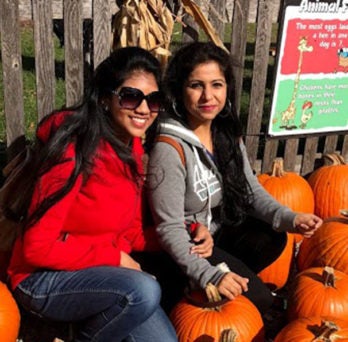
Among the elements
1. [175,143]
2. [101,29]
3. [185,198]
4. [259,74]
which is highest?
[101,29]

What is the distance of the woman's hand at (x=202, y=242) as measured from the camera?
2.84 meters

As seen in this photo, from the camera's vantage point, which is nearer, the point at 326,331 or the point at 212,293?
the point at 326,331

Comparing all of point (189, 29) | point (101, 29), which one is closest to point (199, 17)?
point (189, 29)

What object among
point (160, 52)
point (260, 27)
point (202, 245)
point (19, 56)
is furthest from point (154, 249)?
point (260, 27)

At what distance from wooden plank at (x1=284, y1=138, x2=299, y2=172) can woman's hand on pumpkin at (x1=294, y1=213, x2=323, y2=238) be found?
5.36 feet

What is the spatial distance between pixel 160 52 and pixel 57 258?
1.52 meters

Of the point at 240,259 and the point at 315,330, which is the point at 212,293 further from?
the point at 240,259

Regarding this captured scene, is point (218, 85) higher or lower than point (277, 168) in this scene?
higher

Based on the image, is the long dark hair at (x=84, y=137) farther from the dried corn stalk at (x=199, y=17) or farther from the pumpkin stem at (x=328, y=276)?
the pumpkin stem at (x=328, y=276)

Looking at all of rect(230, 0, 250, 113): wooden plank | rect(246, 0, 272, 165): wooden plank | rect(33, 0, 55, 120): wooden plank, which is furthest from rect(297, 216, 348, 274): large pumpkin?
rect(33, 0, 55, 120): wooden plank

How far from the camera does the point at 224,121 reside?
3.28 m

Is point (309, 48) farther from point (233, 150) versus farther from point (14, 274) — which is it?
point (14, 274)

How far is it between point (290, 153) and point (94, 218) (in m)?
2.51

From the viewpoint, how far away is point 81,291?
8.31 ft
